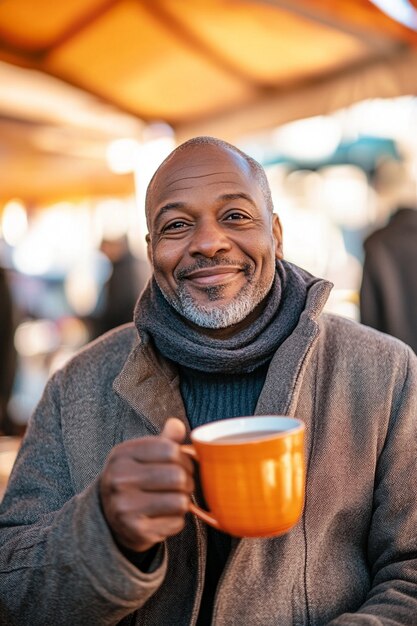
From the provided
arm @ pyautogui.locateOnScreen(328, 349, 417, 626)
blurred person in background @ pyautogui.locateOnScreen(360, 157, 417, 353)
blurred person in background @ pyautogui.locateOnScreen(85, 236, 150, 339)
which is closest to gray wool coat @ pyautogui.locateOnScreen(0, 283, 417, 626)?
arm @ pyautogui.locateOnScreen(328, 349, 417, 626)

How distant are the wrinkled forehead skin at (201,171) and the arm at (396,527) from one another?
1.89 ft

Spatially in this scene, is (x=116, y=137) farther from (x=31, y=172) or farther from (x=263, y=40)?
(x=31, y=172)

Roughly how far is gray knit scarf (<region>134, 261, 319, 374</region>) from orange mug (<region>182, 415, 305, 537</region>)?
44cm

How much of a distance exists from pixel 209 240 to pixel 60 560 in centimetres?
71

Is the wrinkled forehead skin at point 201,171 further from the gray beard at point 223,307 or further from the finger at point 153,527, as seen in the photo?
the finger at point 153,527

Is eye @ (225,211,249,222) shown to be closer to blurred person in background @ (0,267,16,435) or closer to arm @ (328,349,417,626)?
arm @ (328,349,417,626)

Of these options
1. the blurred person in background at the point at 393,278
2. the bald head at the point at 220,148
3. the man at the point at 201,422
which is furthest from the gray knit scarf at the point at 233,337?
the blurred person in background at the point at 393,278

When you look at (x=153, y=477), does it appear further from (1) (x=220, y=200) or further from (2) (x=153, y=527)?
(1) (x=220, y=200)

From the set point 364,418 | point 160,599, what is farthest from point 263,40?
point 160,599

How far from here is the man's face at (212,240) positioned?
5.07ft

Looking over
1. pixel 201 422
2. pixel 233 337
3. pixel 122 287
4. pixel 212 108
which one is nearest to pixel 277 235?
pixel 233 337

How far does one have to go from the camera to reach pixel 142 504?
108 cm

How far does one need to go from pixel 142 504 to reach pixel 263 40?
122 inches

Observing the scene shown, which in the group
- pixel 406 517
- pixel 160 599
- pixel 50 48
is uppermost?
pixel 50 48
